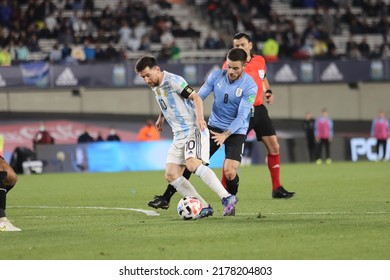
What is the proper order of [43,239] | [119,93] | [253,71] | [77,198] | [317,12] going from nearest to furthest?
[43,239] → [253,71] → [77,198] → [119,93] → [317,12]

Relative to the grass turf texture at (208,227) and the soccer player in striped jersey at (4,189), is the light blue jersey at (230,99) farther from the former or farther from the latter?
the soccer player in striped jersey at (4,189)

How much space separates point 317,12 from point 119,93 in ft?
31.7

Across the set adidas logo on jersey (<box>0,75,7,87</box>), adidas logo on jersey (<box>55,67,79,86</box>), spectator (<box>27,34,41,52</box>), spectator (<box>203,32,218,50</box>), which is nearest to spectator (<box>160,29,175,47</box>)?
spectator (<box>203,32,218,50</box>)

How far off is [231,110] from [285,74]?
24894 millimetres

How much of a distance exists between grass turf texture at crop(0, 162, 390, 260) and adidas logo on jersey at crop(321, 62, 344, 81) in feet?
62.2

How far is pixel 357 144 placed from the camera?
1451 inches

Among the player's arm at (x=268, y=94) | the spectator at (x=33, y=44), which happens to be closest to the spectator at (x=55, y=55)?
the spectator at (x=33, y=44)

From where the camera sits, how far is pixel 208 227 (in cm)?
1195

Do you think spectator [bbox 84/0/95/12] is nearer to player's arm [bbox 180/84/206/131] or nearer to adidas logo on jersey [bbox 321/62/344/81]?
adidas logo on jersey [bbox 321/62/344/81]

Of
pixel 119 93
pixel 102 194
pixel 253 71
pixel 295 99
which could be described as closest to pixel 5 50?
pixel 119 93

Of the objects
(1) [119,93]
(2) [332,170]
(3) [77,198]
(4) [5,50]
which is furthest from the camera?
(1) [119,93]

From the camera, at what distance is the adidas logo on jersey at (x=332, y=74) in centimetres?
3966

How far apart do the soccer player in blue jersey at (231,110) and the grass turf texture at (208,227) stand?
0.56 metres
